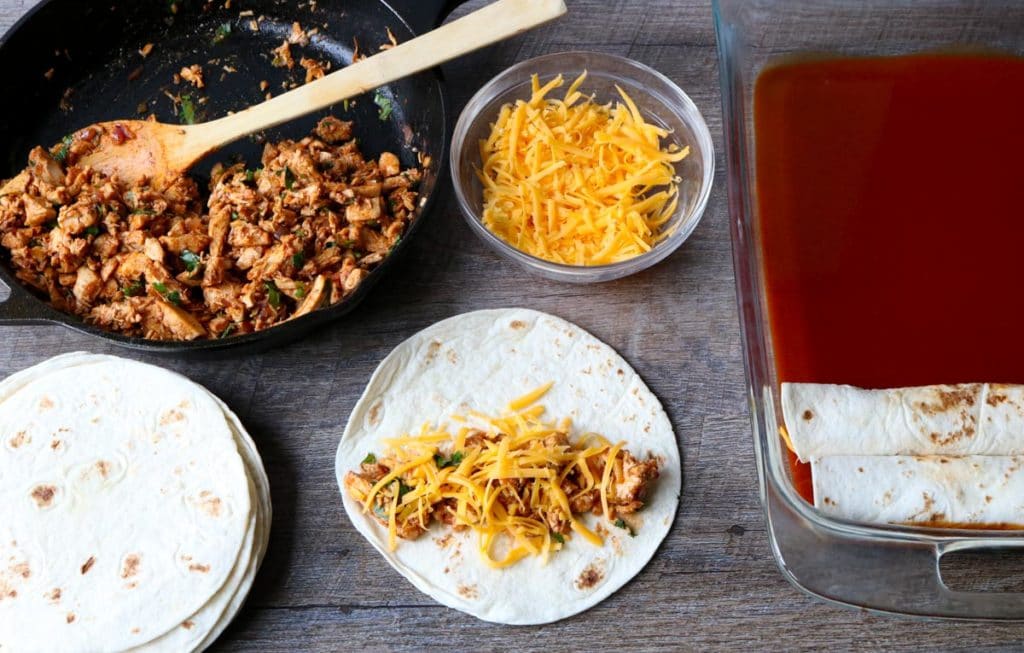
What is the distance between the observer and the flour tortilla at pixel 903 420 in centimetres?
260

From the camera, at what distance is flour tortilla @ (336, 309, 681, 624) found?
8.55ft

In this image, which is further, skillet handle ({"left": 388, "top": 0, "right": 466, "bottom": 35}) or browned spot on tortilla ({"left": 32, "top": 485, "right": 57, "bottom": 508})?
skillet handle ({"left": 388, "top": 0, "right": 466, "bottom": 35})

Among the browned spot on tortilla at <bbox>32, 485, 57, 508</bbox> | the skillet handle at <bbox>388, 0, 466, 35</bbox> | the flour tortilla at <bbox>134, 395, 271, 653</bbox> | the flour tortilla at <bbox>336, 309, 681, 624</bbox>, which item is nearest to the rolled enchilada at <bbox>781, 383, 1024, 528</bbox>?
the flour tortilla at <bbox>336, 309, 681, 624</bbox>

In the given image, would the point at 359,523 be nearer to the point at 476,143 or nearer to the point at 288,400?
the point at 288,400

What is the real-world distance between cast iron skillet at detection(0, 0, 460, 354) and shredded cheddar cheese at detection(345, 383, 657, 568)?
896 mm

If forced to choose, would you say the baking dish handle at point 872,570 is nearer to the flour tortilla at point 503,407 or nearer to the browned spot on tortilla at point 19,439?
the flour tortilla at point 503,407

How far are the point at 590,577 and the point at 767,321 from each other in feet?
3.11

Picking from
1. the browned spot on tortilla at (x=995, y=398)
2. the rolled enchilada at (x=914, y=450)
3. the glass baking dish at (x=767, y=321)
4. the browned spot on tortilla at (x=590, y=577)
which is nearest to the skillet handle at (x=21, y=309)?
the browned spot on tortilla at (x=590, y=577)

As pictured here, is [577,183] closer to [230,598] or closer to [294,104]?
[294,104]

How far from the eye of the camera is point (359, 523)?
2656mm

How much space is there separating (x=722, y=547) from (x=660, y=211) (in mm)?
1112

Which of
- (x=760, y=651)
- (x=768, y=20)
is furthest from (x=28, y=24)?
(x=760, y=651)

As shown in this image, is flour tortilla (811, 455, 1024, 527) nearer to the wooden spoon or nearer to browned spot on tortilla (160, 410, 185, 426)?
the wooden spoon

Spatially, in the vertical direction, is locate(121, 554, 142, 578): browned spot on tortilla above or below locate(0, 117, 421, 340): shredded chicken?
below
